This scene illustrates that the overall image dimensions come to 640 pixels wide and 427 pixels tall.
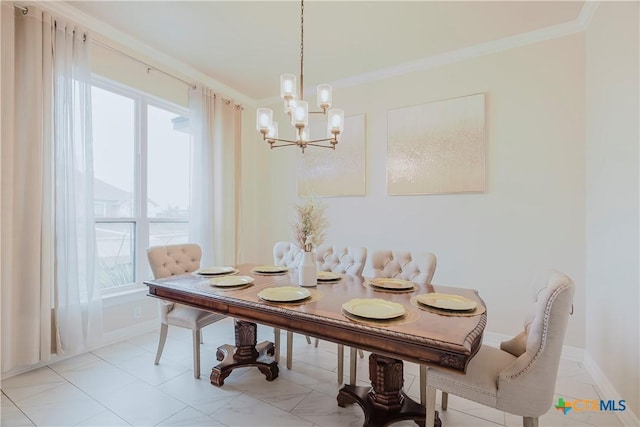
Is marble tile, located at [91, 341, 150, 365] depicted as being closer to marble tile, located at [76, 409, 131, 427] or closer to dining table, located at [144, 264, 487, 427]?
marble tile, located at [76, 409, 131, 427]

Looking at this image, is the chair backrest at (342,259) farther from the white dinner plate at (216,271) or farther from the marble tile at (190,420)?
the marble tile at (190,420)

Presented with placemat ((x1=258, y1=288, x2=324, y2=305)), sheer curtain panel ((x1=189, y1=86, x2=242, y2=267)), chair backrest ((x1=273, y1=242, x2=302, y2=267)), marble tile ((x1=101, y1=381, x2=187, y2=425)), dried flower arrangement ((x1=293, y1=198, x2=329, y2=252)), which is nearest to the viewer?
placemat ((x1=258, y1=288, x2=324, y2=305))

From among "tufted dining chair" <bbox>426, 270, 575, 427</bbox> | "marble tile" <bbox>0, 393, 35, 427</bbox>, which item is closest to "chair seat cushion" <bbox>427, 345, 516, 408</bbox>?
"tufted dining chair" <bbox>426, 270, 575, 427</bbox>

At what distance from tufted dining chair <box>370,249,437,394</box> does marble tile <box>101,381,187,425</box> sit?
123cm

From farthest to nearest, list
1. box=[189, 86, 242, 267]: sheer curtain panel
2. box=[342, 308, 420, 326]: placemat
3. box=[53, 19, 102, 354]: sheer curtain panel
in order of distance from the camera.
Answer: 1. box=[189, 86, 242, 267]: sheer curtain panel
2. box=[53, 19, 102, 354]: sheer curtain panel
3. box=[342, 308, 420, 326]: placemat

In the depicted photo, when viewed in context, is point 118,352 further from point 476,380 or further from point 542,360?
point 542,360

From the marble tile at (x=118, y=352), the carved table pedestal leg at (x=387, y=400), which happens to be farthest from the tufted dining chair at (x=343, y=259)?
the marble tile at (x=118, y=352)

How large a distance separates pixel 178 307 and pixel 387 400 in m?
1.73

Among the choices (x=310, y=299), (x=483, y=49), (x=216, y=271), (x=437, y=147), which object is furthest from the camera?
(x=437, y=147)

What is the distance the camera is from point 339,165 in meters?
3.84

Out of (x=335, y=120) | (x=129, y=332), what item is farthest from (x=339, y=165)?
(x=129, y=332)

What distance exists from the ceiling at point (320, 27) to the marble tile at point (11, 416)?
2.99 meters

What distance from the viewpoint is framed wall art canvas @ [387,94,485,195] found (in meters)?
3.04

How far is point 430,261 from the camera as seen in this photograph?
2.28 metres
